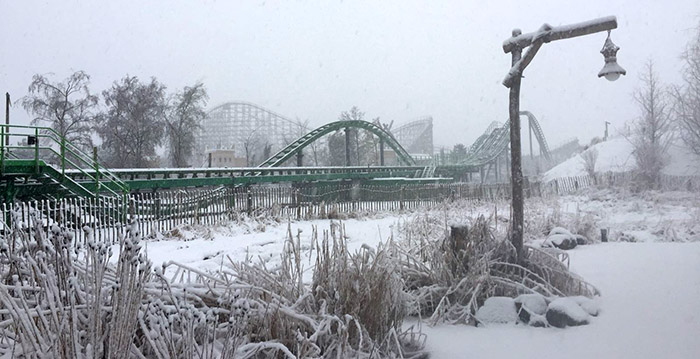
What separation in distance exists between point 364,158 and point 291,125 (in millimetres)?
6544

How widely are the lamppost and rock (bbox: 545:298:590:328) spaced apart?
35.1 inches

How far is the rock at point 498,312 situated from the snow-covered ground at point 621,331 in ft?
0.30

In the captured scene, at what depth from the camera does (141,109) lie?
17.1 metres

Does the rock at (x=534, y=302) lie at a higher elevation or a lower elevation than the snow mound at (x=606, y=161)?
lower

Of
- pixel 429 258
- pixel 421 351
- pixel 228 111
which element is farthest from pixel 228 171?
pixel 228 111

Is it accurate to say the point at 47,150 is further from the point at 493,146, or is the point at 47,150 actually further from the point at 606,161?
the point at 606,161

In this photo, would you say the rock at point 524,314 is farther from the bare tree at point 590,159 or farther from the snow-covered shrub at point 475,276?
the bare tree at point 590,159

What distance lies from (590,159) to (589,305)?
6432mm

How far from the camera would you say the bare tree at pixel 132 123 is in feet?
53.9

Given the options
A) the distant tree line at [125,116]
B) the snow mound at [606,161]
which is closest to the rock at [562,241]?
the snow mound at [606,161]

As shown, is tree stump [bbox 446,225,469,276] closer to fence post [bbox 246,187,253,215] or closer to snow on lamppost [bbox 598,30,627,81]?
snow on lamppost [bbox 598,30,627,81]

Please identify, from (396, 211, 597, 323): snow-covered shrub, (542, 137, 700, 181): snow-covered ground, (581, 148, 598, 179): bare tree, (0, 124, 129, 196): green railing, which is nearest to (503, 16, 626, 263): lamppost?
(396, 211, 597, 323): snow-covered shrub

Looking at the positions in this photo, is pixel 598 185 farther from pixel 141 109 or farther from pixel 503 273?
pixel 141 109

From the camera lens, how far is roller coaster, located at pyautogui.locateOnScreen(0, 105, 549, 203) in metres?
7.04
